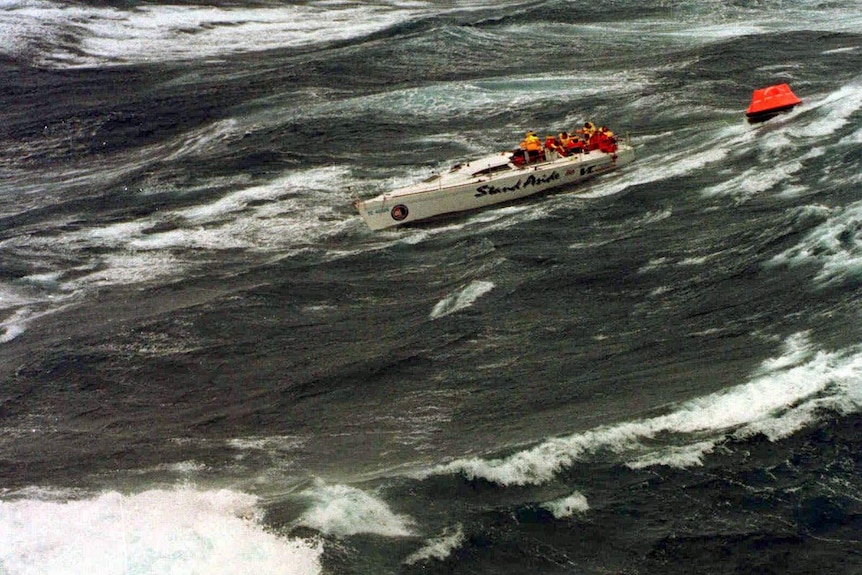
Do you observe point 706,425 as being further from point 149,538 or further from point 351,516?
point 149,538

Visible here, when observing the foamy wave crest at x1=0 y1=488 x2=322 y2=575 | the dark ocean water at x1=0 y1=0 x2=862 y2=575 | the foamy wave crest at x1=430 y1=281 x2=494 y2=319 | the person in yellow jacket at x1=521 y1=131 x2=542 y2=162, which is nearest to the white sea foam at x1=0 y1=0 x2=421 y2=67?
the dark ocean water at x1=0 y1=0 x2=862 y2=575

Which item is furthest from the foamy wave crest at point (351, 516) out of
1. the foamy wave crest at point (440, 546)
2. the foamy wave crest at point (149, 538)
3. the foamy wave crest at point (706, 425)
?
the foamy wave crest at point (706, 425)

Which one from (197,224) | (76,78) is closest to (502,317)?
(197,224)

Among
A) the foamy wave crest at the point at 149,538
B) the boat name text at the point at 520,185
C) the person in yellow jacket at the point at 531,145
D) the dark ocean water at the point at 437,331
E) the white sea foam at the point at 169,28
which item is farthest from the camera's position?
the white sea foam at the point at 169,28

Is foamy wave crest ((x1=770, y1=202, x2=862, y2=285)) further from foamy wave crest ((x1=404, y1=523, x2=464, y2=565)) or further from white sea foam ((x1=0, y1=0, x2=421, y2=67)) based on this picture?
white sea foam ((x1=0, y1=0, x2=421, y2=67))

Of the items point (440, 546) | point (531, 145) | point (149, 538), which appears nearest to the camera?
point (440, 546)

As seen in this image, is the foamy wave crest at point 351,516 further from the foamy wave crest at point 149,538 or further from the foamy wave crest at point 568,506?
the foamy wave crest at point 568,506

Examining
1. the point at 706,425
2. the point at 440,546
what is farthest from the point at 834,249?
the point at 440,546
